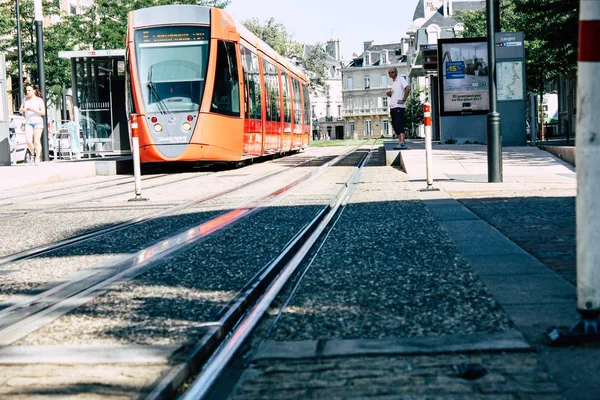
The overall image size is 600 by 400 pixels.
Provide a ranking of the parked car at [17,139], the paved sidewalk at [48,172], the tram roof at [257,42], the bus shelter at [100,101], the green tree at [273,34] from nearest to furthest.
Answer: the paved sidewalk at [48,172]
the tram roof at [257,42]
the bus shelter at [100,101]
the parked car at [17,139]
the green tree at [273,34]

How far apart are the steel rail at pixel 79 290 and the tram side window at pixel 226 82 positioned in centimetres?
1035

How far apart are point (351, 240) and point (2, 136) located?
1734 centimetres

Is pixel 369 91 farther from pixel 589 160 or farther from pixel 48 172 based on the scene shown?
pixel 589 160

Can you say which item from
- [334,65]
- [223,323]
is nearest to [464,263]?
[223,323]

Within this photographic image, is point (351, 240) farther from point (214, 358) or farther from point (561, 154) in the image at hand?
point (561, 154)

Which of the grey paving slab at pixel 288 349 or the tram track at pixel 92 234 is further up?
the grey paving slab at pixel 288 349

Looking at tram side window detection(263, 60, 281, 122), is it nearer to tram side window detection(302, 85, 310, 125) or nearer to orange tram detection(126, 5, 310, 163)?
orange tram detection(126, 5, 310, 163)

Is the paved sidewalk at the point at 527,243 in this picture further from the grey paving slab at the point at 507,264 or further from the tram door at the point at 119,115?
the tram door at the point at 119,115

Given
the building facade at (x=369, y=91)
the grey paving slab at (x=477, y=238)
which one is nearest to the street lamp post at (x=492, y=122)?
the grey paving slab at (x=477, y=238)

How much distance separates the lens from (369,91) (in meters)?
133

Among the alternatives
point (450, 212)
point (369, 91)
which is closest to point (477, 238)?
point (450, 212)

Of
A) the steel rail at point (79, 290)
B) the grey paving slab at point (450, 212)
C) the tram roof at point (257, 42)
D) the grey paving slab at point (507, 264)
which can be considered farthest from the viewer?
the tram roof at point (257, 42)

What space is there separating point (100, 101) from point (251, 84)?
7.58 metres

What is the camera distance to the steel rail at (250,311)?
125 inches
